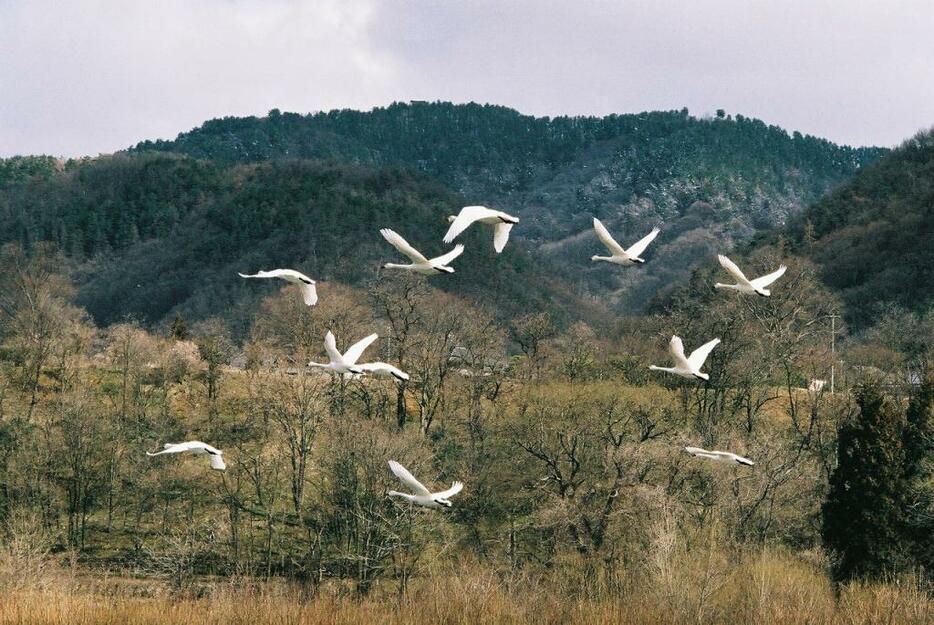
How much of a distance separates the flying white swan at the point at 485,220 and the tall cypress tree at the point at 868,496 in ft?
73.0

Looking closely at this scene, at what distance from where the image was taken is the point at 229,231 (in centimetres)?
13338

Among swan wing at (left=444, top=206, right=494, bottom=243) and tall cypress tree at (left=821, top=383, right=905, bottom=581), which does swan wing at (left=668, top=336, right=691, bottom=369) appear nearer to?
swan wing at (left=444, top=206, right=494, bottom=243)

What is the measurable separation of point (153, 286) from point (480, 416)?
7856 cm

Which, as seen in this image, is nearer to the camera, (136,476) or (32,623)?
(32,623)

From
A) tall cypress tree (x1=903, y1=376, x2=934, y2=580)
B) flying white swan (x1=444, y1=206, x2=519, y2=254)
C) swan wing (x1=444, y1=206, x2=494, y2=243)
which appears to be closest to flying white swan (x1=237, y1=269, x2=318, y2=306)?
flying white swan (x1=444, y1=206, x2=519, y2=254)

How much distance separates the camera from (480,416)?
51.8 m

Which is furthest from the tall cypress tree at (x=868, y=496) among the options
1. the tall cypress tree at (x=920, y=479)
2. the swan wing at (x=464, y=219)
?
the swan wing at (x=464, y=219)

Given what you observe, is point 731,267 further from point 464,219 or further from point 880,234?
point 880,234

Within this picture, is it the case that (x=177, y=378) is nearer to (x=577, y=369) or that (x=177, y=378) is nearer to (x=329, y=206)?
(x=577, y=369)

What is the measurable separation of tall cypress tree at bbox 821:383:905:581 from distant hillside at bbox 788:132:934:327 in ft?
173

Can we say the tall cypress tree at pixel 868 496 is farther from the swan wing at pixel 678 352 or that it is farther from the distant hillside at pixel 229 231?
the distant hillside at pixel 229 231

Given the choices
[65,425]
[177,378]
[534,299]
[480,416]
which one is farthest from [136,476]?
[534,299]

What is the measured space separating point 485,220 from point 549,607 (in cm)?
1672

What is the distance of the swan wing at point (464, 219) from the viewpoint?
668 inches
